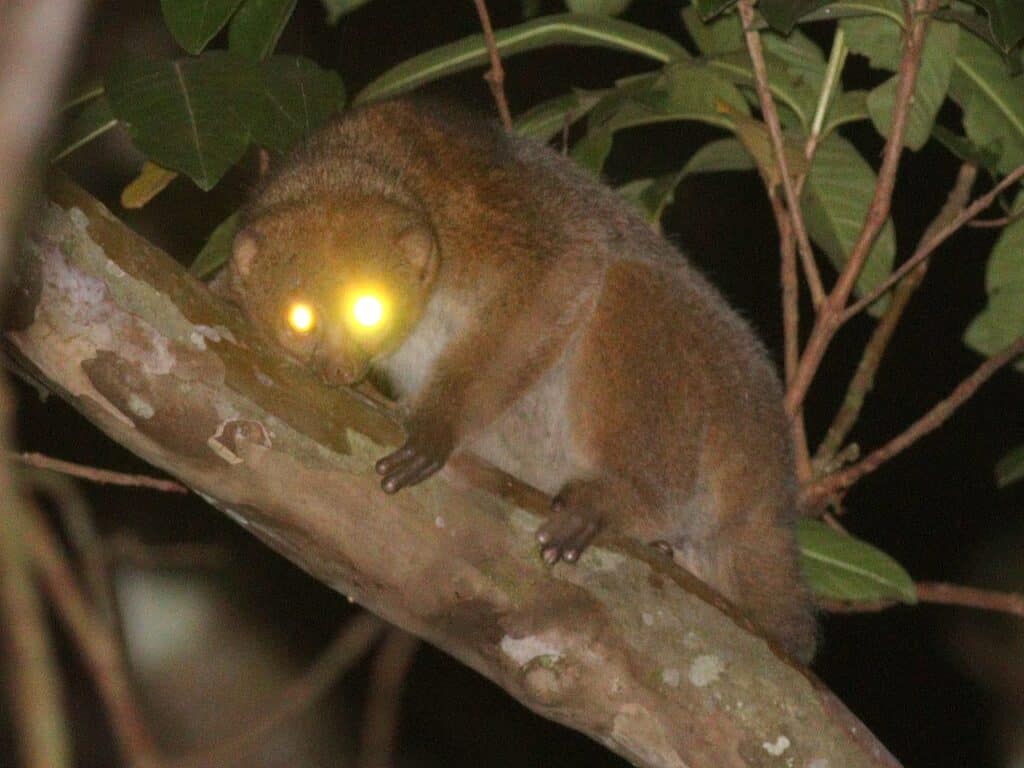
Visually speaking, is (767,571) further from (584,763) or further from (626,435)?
(584,763)

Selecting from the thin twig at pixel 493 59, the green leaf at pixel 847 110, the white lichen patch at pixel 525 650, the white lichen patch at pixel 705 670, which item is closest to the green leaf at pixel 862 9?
the green leaf at pixel 847 110

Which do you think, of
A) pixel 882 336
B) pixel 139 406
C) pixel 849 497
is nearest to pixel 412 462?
pixel 139 406

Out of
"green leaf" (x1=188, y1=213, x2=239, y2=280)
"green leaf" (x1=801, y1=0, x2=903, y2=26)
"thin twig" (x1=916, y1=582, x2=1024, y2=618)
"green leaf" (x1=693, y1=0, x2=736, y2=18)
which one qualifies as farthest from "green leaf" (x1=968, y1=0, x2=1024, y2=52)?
"green leaf" (x1=188, y1=213, x2=239, y2=280)

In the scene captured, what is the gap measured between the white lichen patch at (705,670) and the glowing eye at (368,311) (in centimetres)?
158

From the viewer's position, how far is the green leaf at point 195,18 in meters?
3.98

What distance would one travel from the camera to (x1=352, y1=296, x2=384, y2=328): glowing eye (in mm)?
4234

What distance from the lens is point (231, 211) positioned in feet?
17.5

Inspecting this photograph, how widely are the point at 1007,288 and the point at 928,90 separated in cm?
94

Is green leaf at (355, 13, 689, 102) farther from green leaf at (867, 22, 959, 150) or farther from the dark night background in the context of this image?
the dark night background

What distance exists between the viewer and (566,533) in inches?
134

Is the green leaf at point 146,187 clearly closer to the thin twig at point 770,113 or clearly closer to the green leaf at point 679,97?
the green leaf at point 679,97

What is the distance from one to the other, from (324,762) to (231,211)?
232 cm

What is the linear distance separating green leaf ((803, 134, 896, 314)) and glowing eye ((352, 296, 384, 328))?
1.89 meters

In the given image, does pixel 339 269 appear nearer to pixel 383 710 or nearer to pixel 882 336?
pixel 882 336
